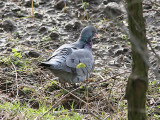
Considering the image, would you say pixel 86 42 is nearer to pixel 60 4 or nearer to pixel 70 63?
pixel 70 63

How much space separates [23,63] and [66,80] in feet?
3.02

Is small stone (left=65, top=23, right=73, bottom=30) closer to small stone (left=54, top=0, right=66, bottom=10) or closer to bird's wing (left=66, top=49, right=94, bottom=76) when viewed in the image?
small stone (left=54, top=0, right=66, bottom=10)

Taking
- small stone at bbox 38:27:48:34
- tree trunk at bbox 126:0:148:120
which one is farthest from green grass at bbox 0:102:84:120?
small stone at bbox 38:27:48:34

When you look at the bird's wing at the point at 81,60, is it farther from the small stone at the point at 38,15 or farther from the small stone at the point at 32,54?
the small stone at the point at 38,15

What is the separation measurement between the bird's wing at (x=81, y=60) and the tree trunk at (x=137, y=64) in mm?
1898

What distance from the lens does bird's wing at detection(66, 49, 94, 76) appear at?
13.1 ft

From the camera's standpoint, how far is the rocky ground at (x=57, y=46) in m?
3.81

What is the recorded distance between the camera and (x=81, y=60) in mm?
4113

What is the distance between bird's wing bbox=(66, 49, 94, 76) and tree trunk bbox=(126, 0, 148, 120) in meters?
1.90

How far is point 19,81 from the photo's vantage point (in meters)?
4.27

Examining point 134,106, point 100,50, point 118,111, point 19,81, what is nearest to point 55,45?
point 100,50

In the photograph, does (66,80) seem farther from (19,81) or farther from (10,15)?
(10,15)

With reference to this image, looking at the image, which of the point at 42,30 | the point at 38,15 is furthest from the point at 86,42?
the point at 38,15

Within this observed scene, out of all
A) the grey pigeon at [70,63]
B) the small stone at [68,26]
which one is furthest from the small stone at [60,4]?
the grey pigeon at [70,63]
